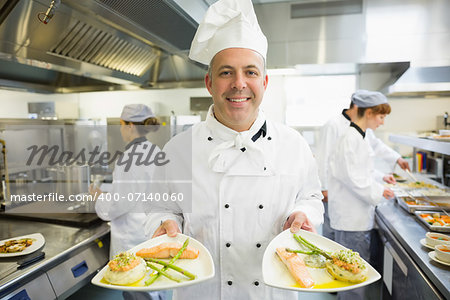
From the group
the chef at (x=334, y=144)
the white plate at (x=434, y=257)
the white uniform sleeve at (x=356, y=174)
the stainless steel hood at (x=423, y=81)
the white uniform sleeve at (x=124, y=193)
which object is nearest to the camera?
the white plate at (x=434, y=257)

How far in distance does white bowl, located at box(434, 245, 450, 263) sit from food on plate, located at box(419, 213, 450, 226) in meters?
0.50

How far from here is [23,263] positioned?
5.59 feet

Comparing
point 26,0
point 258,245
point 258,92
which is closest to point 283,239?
point 258,245

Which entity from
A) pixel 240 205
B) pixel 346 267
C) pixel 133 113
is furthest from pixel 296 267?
pixel 133 113

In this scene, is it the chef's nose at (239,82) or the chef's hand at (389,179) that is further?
the chef's hand at (389,179)

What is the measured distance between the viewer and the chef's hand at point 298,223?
1.32 metres

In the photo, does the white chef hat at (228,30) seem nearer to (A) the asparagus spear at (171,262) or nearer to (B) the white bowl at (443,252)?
(A) the asparagus spear at (171,262)

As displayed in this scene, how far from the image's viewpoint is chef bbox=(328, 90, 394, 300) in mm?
2705

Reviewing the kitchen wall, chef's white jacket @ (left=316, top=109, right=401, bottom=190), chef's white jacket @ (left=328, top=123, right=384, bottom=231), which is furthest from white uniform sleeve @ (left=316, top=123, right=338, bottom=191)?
the kitchen wall

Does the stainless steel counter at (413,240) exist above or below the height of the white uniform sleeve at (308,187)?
below

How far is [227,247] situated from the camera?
56.8 inches

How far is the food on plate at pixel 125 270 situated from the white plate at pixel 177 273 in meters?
0.02

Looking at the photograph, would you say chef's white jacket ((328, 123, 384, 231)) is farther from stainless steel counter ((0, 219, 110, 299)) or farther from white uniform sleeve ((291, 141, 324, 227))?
stainless steel counter ((0, 219, 110, 299))

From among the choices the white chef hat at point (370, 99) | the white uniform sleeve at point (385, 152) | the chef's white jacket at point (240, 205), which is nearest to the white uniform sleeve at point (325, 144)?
the white uniform sleeve at point (385, 152)
